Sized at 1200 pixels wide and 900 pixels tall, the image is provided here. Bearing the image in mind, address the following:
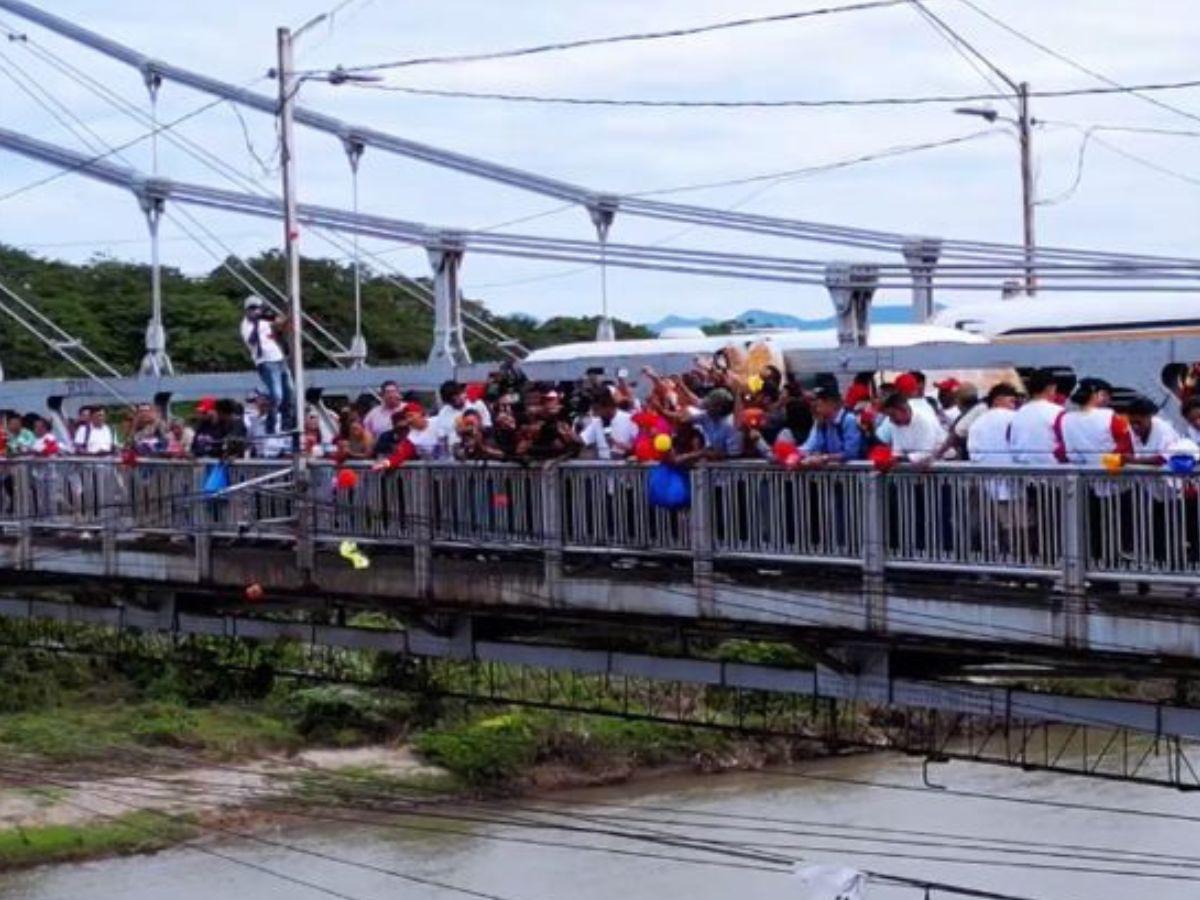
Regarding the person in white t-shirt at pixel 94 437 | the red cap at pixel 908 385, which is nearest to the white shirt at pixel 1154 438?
the red cap at pixel 908 385

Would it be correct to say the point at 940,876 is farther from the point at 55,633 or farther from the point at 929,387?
the point at 55,633

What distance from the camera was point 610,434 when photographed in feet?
51.3

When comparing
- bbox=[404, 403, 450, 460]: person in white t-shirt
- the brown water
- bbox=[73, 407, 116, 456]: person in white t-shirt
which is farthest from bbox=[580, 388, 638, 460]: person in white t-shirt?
the brown water

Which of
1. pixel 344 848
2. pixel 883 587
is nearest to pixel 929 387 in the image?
→ pixel 883 587

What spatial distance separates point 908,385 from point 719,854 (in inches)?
502

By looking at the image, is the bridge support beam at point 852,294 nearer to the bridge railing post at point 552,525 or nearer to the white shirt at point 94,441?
the white shirt at point 94,441

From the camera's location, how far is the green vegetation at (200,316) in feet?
158

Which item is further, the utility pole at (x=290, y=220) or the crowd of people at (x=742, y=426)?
the utility pole at (x=290, y=220)

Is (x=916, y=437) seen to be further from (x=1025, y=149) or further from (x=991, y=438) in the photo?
(x=1025, y=149)

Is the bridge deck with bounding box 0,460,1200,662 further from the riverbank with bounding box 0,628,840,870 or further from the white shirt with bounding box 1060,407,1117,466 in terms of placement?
the riverbank with bounding box 0,628,840,870

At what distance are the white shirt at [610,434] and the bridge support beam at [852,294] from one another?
7022 millimetres

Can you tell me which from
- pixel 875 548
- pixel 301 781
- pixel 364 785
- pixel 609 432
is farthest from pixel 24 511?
pixel 364 785

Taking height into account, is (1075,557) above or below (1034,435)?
below

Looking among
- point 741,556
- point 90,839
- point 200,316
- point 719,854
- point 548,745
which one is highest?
point 200,316
